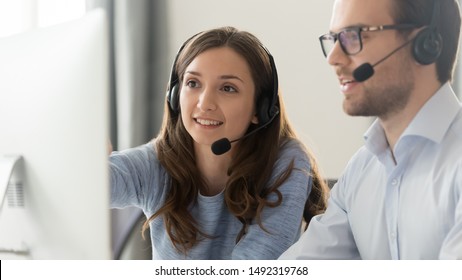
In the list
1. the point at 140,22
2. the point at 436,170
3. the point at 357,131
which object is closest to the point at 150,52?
the point at 140,22

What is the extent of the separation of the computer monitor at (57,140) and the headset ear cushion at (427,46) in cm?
44

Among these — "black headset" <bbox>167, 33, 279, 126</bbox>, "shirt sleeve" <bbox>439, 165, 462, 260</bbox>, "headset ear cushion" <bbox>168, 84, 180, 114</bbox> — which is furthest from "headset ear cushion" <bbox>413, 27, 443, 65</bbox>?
"headset ear cushion" <bbox>168, 84, 180, 114</bbox>

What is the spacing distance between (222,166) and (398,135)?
1.07ft

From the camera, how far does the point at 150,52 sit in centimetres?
111

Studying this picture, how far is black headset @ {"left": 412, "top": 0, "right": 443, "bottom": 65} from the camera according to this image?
0.80 metres

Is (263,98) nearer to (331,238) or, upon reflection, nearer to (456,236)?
(331,238)

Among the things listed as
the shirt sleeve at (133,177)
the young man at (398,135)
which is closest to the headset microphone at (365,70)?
the young man at (398,135)

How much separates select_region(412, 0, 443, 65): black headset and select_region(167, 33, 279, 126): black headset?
27 centimetres

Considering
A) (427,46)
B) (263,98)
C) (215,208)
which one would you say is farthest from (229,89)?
(427,46)

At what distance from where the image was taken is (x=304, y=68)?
104cm

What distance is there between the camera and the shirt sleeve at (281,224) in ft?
3.18
